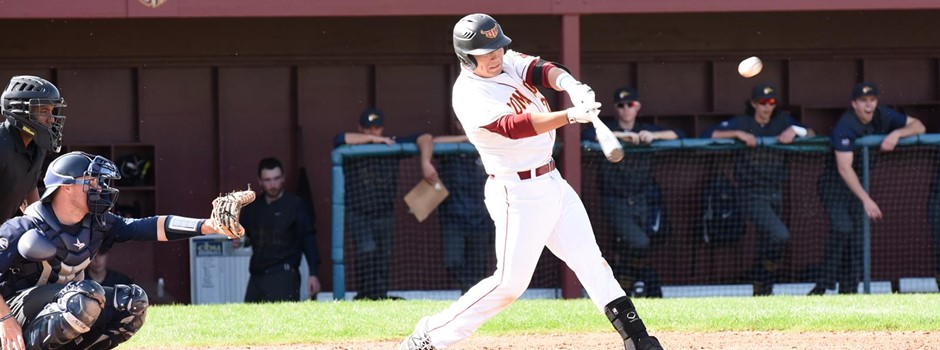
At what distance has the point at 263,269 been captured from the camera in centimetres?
1004

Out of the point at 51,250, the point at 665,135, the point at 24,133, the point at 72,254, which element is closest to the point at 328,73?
the point at 665,135

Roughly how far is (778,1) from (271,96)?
404cm

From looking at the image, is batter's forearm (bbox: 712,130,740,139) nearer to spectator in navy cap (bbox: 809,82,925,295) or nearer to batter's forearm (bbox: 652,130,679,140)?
batter's forearm (bbox: 652,130,679,140)

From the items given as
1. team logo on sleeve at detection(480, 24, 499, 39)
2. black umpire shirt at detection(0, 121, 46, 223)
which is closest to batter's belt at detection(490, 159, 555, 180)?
team logo on sleeve at detection(480, 24, 499, 39)

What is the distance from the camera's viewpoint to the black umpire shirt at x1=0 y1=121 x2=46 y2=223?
6.14 meters

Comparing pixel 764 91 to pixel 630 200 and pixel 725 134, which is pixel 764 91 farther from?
pixel 630 200

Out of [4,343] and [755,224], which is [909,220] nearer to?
[755,224]

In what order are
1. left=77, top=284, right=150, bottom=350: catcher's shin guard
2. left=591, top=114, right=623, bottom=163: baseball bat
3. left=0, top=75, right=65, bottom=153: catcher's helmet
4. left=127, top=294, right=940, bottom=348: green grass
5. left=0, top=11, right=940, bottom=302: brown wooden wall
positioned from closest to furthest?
left=591, top=114, right=623, bottom=163: baseball bat, left=77, top=284, right=150, bottom=350: catcher's shin guard, left=0, top=75, right=65, bottom=153: catcher's helmet, left=127, top=294, right=940, bottom=348: green grass, left=0, top=11, right=940, bottom=302: brown wooden wall

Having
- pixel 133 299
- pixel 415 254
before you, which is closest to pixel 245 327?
pixel 133 299

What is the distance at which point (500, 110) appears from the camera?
18.0ft

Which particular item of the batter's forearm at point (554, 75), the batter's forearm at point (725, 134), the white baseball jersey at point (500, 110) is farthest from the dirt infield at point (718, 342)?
the batter's forearm at point (725, 134)

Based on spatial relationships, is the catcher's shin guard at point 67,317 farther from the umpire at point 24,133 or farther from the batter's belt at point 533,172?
the batter's belt at point 533,172

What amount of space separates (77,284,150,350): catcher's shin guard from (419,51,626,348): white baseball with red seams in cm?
117

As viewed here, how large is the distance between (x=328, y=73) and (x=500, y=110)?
589cm
